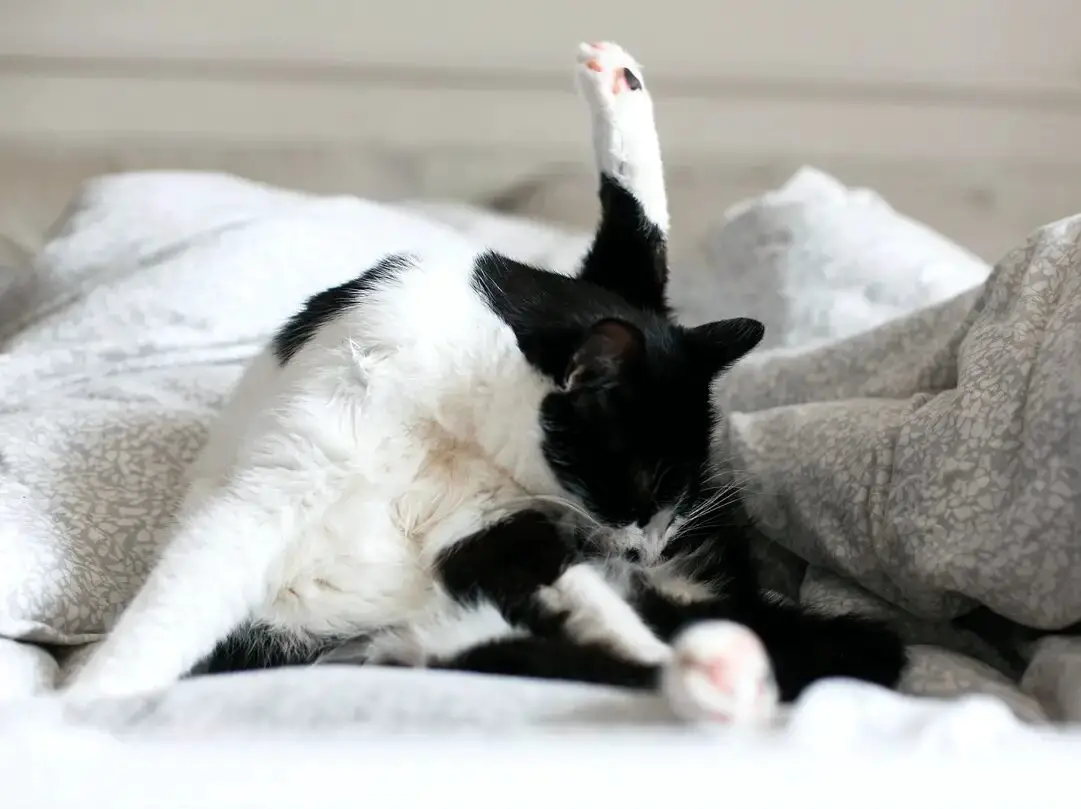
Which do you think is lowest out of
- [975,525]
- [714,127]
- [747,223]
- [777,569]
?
[777,569]

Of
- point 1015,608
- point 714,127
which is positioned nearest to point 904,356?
point 1015,608

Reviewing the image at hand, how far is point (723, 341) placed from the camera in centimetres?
94

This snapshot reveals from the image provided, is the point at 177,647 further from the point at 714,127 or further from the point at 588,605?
the point at 714,127

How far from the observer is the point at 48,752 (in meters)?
0.44

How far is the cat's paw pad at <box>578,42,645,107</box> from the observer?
1109mm

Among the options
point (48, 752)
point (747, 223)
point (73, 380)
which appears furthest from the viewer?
point (747, 223)

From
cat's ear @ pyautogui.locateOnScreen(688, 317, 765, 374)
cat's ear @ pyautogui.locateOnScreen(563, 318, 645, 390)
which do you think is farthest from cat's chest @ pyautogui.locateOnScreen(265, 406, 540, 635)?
cat's ear @ pyautogui.locateOnScreen(688, 317, 765, 374)

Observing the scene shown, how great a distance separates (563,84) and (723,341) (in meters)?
1.51

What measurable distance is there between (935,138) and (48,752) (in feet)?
7.77

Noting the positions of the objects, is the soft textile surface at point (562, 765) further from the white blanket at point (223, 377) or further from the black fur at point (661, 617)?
the black fur at point (661, 617)

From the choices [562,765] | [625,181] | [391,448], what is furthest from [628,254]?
[562,765]

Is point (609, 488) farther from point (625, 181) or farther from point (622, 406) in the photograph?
point (625, 181)

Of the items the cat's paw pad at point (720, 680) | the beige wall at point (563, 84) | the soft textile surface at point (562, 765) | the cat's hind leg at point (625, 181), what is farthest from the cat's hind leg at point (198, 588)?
the beige wall at point (563, 84)

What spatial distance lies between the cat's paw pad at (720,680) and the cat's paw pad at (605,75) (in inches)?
28.3
